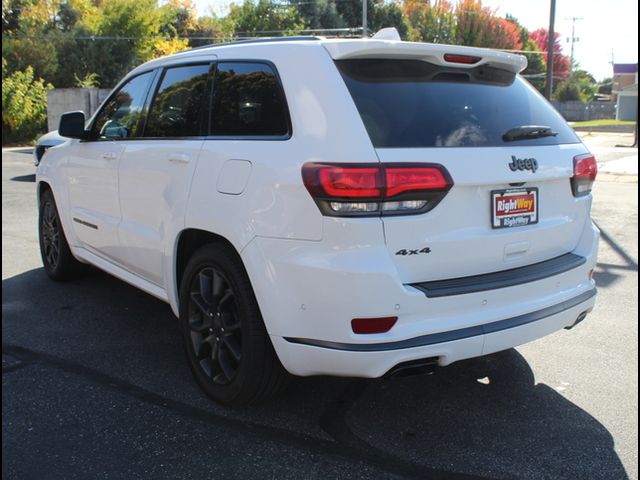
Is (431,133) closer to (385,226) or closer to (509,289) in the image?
(385,226)

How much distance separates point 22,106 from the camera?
2495 cm

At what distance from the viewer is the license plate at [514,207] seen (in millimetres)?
3033

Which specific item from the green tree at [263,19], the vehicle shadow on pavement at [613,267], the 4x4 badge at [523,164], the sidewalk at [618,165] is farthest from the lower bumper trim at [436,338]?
the green tree at [263,19]

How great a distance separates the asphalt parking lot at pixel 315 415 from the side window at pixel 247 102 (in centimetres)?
147

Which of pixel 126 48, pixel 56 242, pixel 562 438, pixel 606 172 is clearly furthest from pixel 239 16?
pixel 562 438

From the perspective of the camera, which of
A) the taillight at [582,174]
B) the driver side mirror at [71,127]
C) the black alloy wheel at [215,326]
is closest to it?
the black alloy wheel at [215,326]

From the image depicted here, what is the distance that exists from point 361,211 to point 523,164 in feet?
3.05

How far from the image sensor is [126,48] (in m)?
31.7

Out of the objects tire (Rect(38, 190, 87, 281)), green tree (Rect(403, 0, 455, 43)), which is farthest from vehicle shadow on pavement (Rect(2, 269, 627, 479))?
green tree (Rect(403, 0, 455, 43))

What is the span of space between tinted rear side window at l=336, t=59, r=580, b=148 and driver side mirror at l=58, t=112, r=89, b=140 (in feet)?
8.71

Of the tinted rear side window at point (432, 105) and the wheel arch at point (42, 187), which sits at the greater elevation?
the tinted rear side window at point (432, 105)

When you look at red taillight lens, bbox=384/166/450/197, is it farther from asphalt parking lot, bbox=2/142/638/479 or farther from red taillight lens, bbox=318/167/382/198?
asphalt parking lot, bbox=2/142/638/479

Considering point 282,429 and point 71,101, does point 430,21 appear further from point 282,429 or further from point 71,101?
point 282,429

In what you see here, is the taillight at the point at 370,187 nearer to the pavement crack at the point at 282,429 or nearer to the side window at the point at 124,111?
the pavement crack at the point at 282,429
